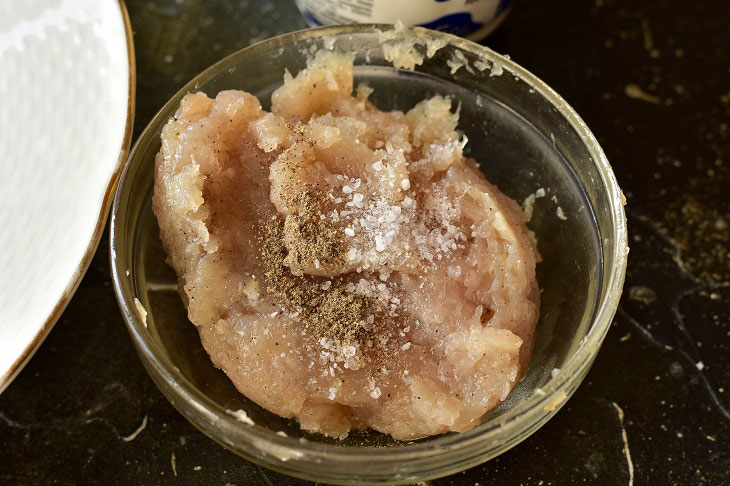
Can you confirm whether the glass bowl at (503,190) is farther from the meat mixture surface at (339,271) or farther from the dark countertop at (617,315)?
the dark countertop at (617,315)

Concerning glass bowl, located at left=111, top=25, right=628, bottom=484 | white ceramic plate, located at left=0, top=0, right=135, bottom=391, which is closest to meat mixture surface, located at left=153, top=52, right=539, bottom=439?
glass bowl, located at left=111, top=25, right=628, bottom=484

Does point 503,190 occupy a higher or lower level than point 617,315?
higher

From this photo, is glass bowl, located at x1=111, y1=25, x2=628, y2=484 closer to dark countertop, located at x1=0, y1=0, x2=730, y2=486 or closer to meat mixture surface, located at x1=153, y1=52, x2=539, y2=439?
meat mixture surface, located at x1=153, y1=52, x2=539, y2=439

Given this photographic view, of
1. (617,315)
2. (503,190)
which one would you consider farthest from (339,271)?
(617,315)

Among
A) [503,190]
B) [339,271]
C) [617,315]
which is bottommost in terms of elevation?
[617,315]

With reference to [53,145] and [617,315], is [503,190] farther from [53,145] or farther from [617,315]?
[53,145]

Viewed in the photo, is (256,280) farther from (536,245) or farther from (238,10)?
(238,10)

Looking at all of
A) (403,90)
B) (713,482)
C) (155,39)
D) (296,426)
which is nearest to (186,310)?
(296,426)
